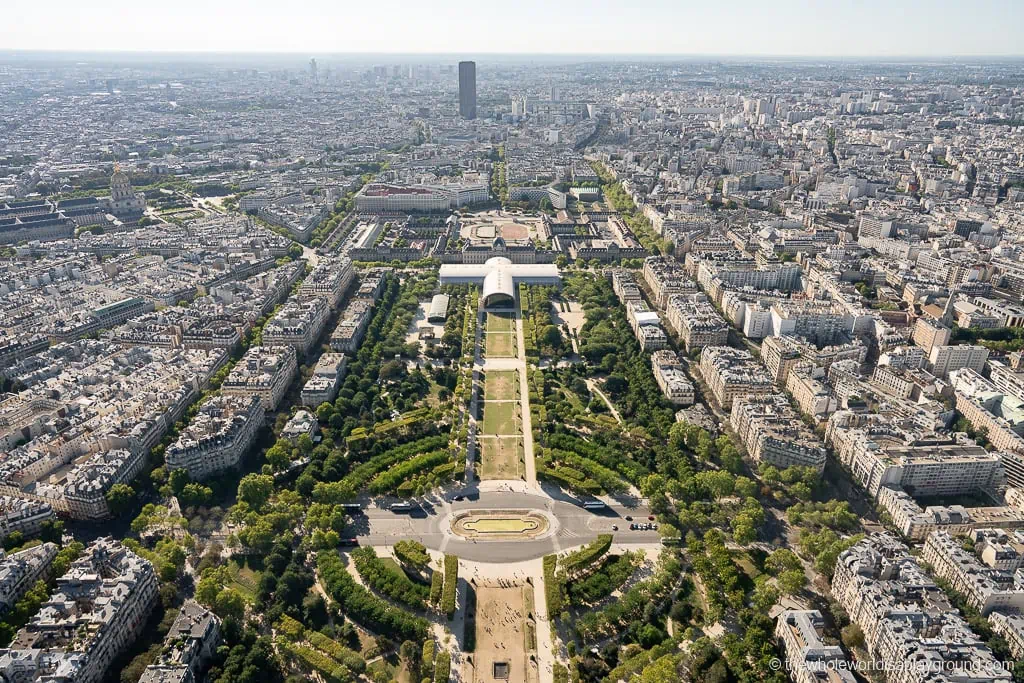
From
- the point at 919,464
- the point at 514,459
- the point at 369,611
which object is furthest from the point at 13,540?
the point at 919,464

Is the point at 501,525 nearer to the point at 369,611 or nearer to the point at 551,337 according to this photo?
the point at 369,611

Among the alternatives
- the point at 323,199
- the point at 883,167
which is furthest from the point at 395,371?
the point at 883,167

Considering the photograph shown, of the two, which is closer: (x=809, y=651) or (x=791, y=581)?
(x=809, y=651)

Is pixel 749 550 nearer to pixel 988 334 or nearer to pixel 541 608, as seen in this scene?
pixel 541 608

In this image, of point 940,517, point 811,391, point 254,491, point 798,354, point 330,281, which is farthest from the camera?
point 330,281

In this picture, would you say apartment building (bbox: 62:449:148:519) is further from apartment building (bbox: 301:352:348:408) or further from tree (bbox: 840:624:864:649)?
tree (bbox: 840:624:864:649)

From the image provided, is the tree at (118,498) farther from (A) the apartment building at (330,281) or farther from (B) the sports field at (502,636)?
(A) the apartment building at (330,281)
